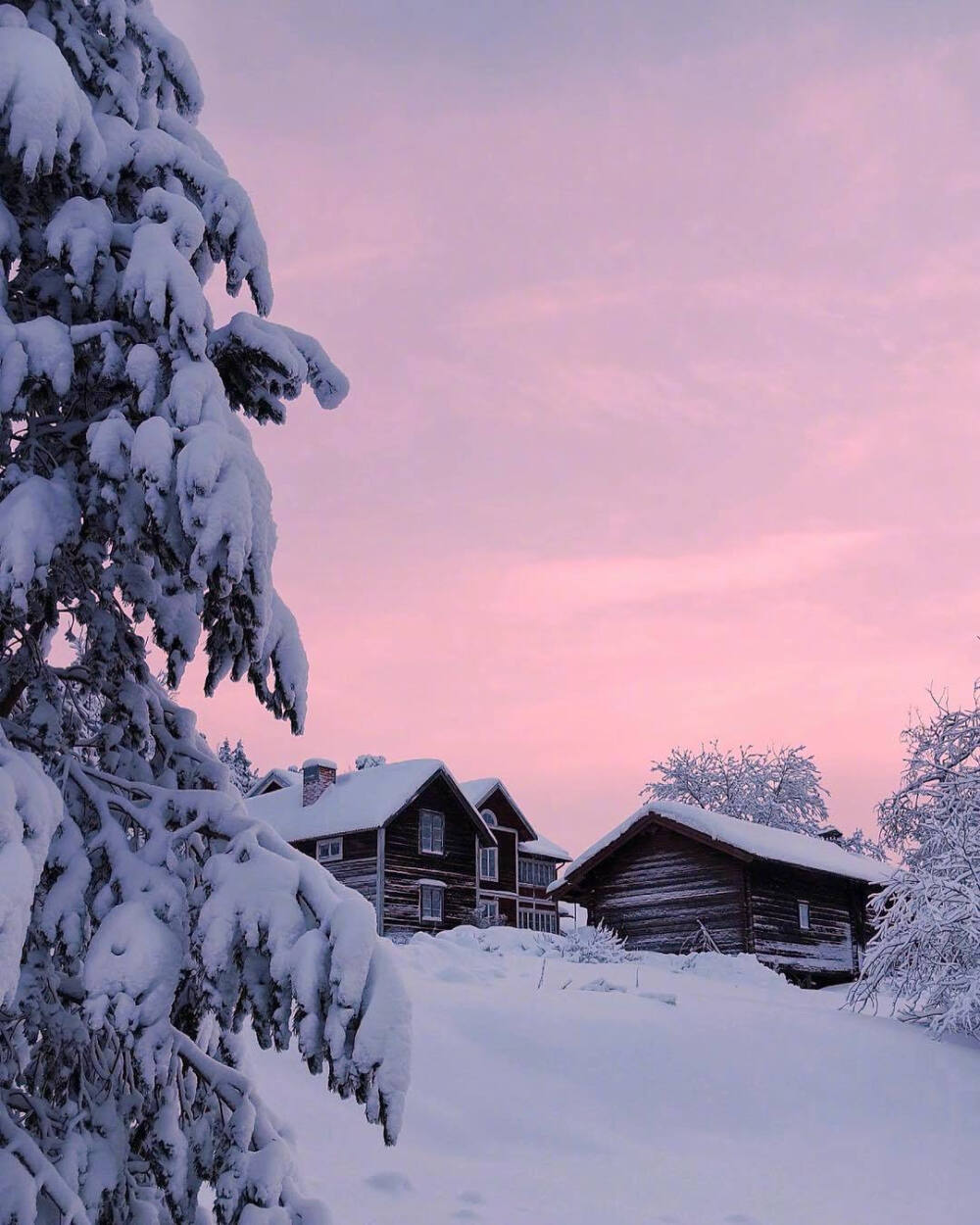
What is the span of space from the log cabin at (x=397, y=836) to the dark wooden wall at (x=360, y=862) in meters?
0.04

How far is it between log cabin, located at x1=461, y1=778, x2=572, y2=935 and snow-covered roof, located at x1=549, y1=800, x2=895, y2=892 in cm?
1599

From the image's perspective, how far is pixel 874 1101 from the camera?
13.9 m

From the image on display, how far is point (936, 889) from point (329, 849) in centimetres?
2772

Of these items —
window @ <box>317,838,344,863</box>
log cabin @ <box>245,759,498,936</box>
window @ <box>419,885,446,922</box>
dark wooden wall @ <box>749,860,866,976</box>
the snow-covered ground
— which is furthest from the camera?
window @ <box>317,838,344,863</box>

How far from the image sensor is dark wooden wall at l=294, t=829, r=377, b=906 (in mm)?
40312

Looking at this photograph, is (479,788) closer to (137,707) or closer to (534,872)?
(534,872)

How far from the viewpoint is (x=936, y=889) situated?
17.9 meters

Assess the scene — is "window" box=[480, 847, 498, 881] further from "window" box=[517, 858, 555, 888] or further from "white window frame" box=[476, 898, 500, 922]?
"window" box=[517, 858, 555, 888]

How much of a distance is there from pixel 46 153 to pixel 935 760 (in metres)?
18.5

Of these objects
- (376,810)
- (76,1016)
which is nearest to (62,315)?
(76,1016)

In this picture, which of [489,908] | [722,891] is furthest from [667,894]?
[489,908]

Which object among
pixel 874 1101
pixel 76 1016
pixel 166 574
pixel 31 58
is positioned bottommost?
pixel 874 1101

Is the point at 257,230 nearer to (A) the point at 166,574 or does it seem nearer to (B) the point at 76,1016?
(A) the point at 166,574

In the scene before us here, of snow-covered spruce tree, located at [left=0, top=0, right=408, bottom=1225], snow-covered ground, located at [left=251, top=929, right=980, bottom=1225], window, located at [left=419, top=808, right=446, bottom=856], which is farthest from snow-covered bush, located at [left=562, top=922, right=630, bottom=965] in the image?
snow-covered spruce tree, located at [left=0, top=0, right=408, bottom=1225]
